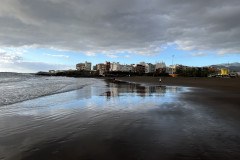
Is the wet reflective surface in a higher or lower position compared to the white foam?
higher

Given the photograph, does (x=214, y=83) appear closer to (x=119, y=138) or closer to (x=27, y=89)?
(x=119, y=138)

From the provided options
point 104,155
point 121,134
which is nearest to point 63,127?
point 121,134

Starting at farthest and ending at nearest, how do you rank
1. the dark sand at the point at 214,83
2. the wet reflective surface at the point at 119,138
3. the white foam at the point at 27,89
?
the dark sand at the point at 214,83
the white foam at the point at 27,89
the wet reflective surface at the point at 119,138

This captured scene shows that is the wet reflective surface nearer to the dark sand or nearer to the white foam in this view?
the white foam

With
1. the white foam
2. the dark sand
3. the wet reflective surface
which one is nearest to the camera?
the wet reflective surface

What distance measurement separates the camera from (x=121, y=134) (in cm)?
531

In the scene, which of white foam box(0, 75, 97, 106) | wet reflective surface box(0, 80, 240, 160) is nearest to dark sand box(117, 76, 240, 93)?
wet reflective surface box(0, 80, 240, 160)

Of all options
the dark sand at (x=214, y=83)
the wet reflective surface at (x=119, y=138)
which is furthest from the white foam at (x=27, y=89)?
the dark sand at (x=214, y=83)

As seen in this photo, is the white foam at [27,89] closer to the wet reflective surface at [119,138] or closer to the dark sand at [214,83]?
the wet reflective surface at [119,138]

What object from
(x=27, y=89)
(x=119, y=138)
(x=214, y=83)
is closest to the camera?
(x=119, y=138)

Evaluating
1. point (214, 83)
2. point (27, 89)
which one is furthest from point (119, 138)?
point (214, 83)

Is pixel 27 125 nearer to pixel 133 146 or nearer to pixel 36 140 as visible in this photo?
pixel 36 140

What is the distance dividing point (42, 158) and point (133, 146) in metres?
2.46

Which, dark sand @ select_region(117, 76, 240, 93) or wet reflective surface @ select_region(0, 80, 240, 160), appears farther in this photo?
dark sand @ select_region(117, 76, 240, 93)
